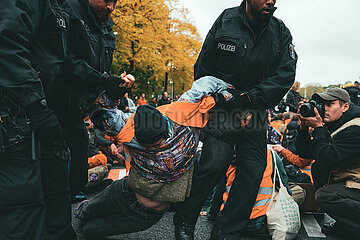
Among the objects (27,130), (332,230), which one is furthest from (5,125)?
(332,230)

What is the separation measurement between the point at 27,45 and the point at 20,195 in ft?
2.63

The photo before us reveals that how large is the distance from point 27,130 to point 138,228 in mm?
Answer: 1076

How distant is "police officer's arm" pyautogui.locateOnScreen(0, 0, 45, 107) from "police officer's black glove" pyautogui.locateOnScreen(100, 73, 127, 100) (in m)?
0.62

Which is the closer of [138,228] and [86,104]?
[138,228]

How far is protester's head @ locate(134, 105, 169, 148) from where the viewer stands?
1898mm

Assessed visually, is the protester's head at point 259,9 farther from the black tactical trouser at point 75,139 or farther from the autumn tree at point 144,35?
the autumn tree at point 144,35

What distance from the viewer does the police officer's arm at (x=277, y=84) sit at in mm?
2377

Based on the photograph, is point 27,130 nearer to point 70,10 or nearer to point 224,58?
point 70,10

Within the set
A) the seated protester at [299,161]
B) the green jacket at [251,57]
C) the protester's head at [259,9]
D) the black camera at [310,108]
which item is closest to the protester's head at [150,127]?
the green jacket at [251,57]

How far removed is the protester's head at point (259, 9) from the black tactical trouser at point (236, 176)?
889 mm

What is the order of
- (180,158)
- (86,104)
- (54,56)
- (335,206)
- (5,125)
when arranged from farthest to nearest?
(335,206)
(86,104)
(180,158)
(54,56)
(5,125)

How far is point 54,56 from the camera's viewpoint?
1844 mm

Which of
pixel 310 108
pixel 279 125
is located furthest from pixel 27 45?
pixel 279 125

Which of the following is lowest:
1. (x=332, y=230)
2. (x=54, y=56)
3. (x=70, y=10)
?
(x=332, y=230)
